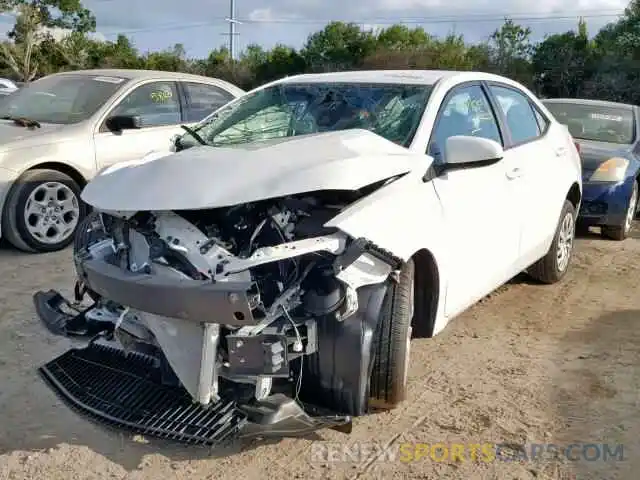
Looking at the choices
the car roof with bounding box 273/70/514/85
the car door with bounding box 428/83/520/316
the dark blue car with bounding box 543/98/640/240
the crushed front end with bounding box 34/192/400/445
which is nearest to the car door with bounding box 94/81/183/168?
the car roof with bounding box 273/70/514/85

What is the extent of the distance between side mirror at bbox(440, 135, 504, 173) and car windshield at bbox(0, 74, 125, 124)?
435cm

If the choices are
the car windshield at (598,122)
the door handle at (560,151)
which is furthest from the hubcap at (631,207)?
the door handle at (560,151)

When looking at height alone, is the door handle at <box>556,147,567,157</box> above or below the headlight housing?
above

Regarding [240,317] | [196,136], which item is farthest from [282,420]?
[196,136]

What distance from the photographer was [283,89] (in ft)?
15.4

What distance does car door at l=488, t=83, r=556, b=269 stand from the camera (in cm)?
464

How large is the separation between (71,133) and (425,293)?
4.30m

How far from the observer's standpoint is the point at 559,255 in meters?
5.70

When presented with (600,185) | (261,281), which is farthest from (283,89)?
(600,185)

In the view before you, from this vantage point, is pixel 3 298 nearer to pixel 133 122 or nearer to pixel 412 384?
pixel 133 122

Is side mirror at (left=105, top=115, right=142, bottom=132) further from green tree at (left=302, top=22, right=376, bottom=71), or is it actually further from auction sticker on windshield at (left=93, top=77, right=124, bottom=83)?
green tree at (left=302, top=22, right=376, bottom=71)

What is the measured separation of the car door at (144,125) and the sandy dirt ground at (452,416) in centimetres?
198

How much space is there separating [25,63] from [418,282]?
4043 cm

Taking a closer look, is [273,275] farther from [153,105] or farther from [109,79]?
[109,79]
